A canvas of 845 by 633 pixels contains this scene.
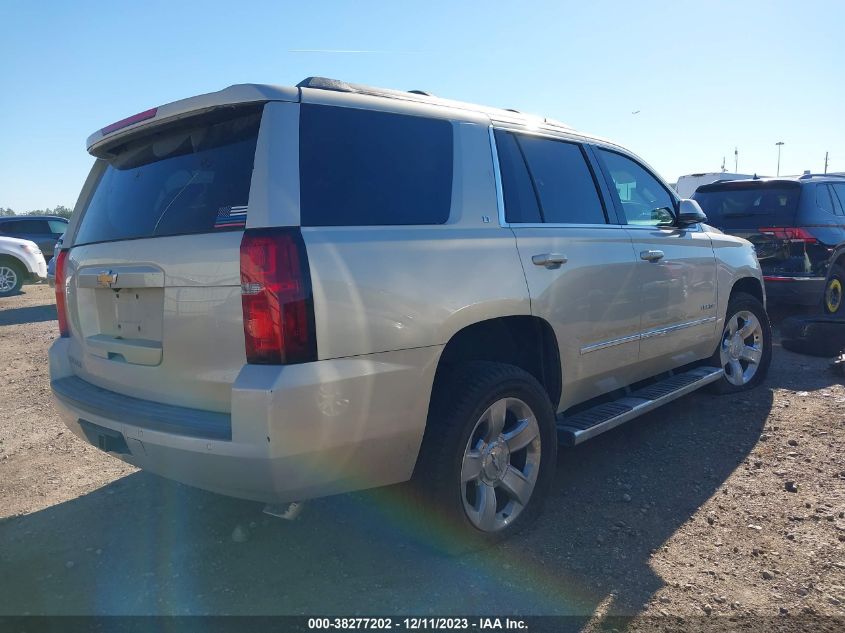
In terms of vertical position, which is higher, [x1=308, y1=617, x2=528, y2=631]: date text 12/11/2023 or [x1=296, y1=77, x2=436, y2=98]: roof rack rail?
[x1=296, y1=77, x2=436, y2=98]: roof rack rail

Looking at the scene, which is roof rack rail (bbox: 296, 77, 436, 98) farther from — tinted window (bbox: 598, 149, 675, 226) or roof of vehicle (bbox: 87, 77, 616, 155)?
tinted window (bbox: 598, 149, 675, 226)

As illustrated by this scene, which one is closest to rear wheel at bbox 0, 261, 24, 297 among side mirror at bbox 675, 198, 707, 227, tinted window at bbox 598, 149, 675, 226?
tinted window at bbox 598, 149, 675, 226

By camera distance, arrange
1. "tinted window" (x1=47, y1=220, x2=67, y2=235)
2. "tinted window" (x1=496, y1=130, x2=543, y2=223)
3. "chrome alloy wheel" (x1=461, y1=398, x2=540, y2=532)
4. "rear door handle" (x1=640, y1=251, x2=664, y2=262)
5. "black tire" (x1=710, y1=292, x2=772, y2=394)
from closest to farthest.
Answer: "chrome alloy wheel" (x1=461, y1=398, x2=540, y2=532)
"tinted window" (x1=496, y1=130, x2=543, y2=223)
"rear door handle" (x1=640, y1=251, x2=664, y2=262)
"black tire" (x1=710, y1=292, x2=772, y2=394)
"tinted window" (x1=47, y1=220, x2=67, y2=235)

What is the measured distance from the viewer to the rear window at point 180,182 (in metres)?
2.46

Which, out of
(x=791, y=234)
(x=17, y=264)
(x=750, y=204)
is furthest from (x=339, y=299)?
(x=17, y=264)

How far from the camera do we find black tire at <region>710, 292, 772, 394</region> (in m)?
5.16

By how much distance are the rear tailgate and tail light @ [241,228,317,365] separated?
0.24ft

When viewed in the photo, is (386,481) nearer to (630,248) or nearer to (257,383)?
(257,383)

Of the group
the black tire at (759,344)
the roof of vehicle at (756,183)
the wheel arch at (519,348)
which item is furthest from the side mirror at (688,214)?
the roof of vehicle at (756,183)

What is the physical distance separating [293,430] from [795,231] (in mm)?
7219

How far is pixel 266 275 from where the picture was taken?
2.25 metres

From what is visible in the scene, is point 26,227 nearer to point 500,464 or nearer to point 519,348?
point 519,348

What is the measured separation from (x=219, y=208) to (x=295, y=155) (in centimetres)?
37

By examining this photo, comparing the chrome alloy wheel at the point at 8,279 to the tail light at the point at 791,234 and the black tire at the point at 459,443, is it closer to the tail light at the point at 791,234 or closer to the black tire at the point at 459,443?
the black tire at the point at 459,443
